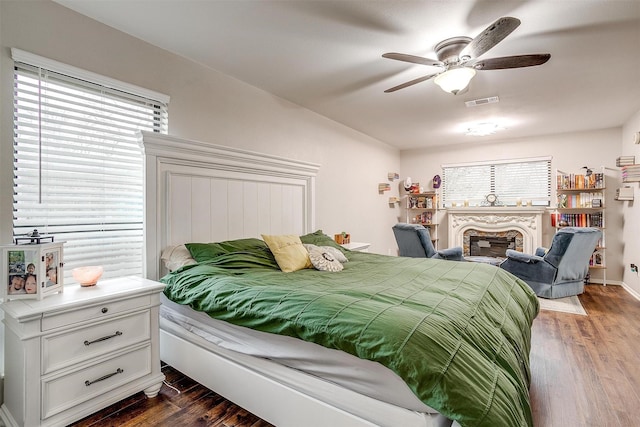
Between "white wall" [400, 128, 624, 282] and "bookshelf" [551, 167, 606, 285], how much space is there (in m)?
0.12

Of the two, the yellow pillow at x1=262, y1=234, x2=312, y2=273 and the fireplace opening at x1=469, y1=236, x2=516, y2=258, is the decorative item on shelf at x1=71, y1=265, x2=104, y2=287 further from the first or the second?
the fireplace opening at x1=469, y1=236, x2=516, y2=258

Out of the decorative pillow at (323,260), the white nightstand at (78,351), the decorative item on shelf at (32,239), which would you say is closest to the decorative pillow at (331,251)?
the decorative pillow at (323,260)

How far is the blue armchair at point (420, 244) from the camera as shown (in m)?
4.45

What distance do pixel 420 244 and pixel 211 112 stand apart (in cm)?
319

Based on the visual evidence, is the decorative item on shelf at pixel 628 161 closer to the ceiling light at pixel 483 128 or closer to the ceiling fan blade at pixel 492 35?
the ceiling light at pixel 483 128

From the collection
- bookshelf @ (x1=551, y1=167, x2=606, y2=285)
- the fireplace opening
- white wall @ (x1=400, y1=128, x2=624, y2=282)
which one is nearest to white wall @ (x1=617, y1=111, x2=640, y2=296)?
white wall @ (x1=400, y1=128, x2=624, y2=282)

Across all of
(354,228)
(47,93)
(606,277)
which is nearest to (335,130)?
(354,228)

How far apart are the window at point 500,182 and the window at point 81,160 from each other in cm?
548

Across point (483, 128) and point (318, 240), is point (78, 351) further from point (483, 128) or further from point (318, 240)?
point (483, 128)

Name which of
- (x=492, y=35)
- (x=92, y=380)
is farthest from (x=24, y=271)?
(x=492, y=35)

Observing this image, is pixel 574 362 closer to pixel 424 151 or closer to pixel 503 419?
pixel 503 419

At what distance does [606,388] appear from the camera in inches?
81.1

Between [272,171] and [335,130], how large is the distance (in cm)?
165

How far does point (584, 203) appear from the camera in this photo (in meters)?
5.07
